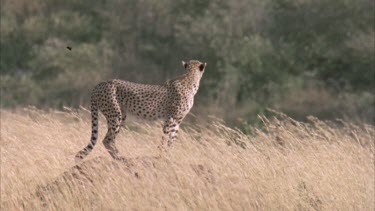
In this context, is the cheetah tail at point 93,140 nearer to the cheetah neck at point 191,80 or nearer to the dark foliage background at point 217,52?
the cheetah neck at point 191,80

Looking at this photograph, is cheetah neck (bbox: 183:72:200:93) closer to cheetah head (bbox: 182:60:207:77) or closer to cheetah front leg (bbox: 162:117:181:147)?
cheetah head (bbox: 182:60:207:77)

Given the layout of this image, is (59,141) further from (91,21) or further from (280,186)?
(91,21)

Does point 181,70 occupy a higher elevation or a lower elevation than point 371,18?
lower

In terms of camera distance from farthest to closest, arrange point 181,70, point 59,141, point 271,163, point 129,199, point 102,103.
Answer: point 181,70 < point 102,103 < point 59,141 < point 271,163 < point 129,199

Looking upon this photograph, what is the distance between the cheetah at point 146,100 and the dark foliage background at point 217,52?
28.0 feet

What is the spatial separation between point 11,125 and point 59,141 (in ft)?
8.74

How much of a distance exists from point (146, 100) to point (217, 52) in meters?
11.0

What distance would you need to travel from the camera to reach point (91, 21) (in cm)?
2325

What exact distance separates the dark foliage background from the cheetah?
8.53 m

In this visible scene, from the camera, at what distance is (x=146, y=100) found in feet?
29.0

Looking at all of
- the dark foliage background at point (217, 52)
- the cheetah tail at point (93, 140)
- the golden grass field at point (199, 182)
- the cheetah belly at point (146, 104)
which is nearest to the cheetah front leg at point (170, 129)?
the cheetah belly at point (146, 104)

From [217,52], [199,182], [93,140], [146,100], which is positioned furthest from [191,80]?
[217,52]

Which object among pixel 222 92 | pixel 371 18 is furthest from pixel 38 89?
pixel 371 18

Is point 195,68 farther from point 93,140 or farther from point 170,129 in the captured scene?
point 93,140
